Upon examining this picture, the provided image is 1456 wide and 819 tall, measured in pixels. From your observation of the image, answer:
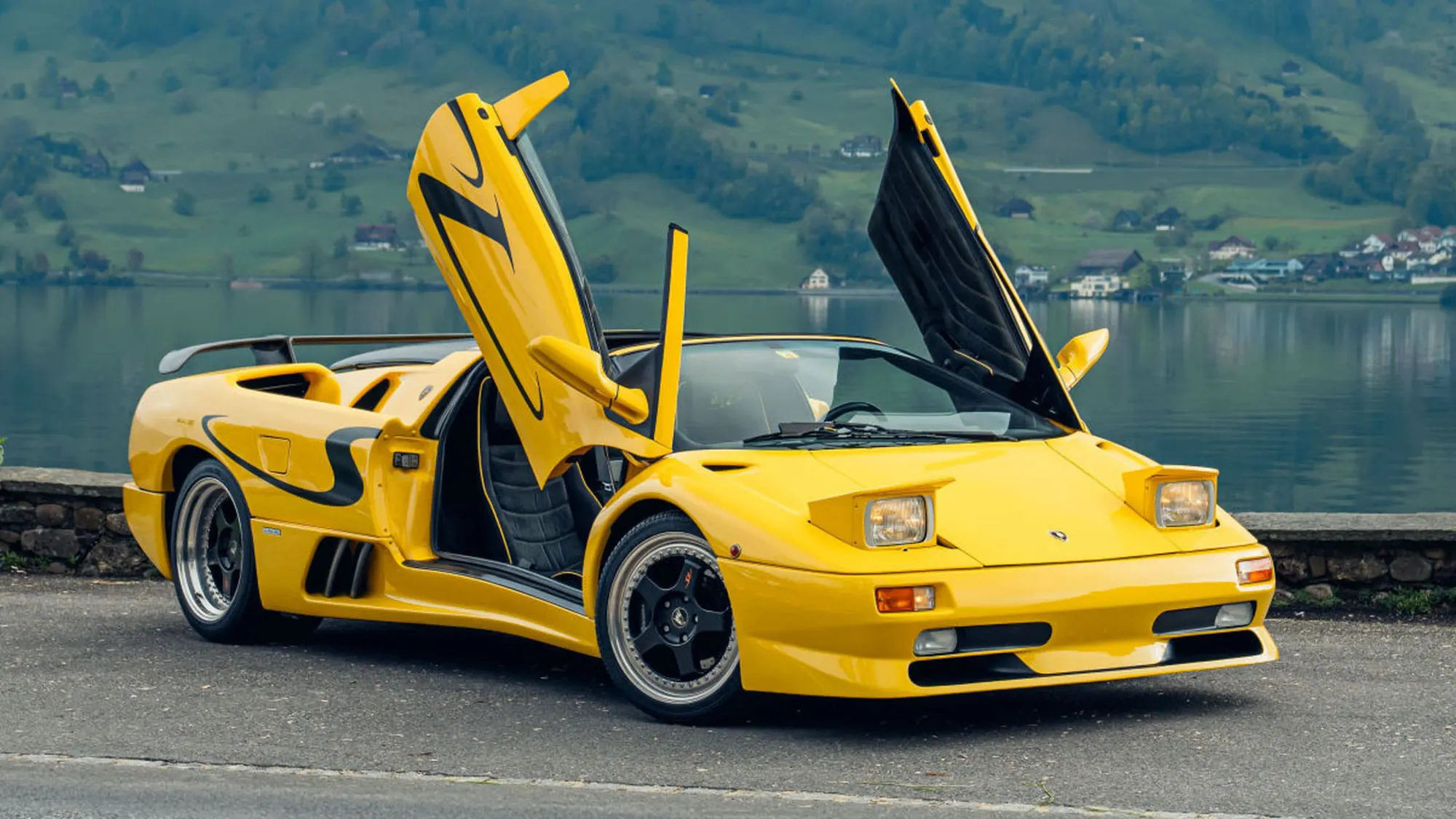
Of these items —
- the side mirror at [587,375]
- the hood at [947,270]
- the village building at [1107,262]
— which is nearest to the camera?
the side mirror at [587,375]

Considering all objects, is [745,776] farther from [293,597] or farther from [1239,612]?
[293,597]

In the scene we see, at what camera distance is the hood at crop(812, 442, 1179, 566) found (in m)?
5.54

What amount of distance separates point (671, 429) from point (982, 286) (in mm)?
1504

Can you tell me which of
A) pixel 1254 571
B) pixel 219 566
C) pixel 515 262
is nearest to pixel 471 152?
pixel 515 262

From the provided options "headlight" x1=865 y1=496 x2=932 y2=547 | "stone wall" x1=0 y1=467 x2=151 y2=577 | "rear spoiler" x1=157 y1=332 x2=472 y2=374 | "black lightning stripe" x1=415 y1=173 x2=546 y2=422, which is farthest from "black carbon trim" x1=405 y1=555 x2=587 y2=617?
"stone wall" x1=0 y1=467 x2=151 y2=577

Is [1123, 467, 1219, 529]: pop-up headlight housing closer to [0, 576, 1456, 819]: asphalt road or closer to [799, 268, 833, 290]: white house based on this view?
[0, 576, 1456, 819]: asphalt road

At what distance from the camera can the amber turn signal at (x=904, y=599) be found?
5270 mm

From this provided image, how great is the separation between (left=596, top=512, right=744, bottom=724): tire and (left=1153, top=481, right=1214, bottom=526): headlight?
1.39 metres

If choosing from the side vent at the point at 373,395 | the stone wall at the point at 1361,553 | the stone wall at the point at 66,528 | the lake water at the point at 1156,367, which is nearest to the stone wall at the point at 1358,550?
the stone wall at the point at 1361,553

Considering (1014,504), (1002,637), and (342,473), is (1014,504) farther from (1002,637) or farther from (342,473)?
(342,473)

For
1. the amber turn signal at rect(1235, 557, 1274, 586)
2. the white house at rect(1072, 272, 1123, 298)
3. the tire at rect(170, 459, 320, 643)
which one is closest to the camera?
the amber turn signal at rect(1235, 557, 1274, 586)

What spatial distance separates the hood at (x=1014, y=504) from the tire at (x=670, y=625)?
541 mm

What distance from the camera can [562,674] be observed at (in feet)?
22.2

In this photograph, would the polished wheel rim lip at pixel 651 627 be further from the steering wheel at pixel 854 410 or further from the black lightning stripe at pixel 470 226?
the steering wheel at pixel 854 410
